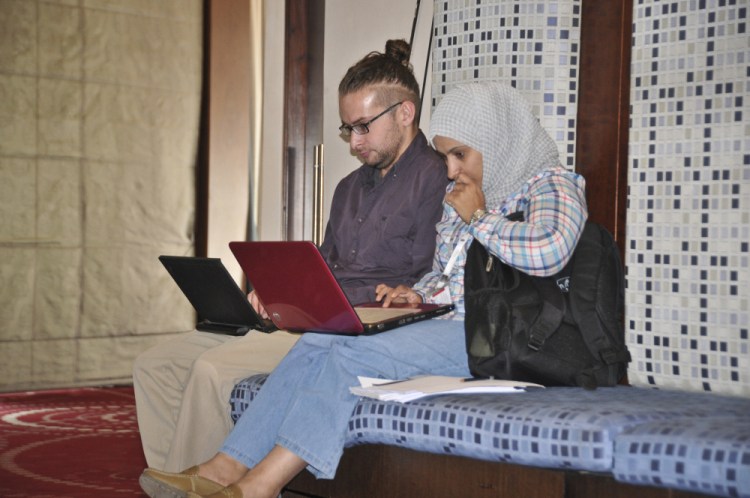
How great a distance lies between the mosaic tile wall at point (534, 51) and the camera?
2.27m

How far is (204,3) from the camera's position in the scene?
4.64 m

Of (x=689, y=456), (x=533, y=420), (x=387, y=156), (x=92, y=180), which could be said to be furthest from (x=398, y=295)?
(x=92, y=180)

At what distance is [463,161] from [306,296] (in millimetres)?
494

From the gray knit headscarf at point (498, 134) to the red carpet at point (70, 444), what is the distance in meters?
1.30

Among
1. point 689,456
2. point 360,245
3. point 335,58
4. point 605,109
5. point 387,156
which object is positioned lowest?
point 689,456

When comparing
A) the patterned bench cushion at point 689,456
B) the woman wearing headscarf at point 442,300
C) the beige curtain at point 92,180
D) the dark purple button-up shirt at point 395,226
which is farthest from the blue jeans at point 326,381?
the beige curtain at point 92,180

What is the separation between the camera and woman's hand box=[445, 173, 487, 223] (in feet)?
6.61

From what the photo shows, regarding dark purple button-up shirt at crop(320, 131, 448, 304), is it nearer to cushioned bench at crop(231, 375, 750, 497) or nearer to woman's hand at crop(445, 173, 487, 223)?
woman's hand at crop(445, 173, 487, 223)

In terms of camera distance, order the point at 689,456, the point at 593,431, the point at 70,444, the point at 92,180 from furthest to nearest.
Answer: the point at 92,180, the point at 70,444, the point at 593,431, the point at 689,456

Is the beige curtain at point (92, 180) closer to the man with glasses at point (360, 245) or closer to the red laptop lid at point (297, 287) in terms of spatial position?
the man with glasses at point (360, 245)

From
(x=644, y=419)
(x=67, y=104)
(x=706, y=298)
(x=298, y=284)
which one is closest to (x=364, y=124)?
(x=298, y=284)

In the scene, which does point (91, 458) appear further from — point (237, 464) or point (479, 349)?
point (479, 349)

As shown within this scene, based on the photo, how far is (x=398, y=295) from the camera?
2.20 meters

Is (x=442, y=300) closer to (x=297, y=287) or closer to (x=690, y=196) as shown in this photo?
(x=297, y=287)
